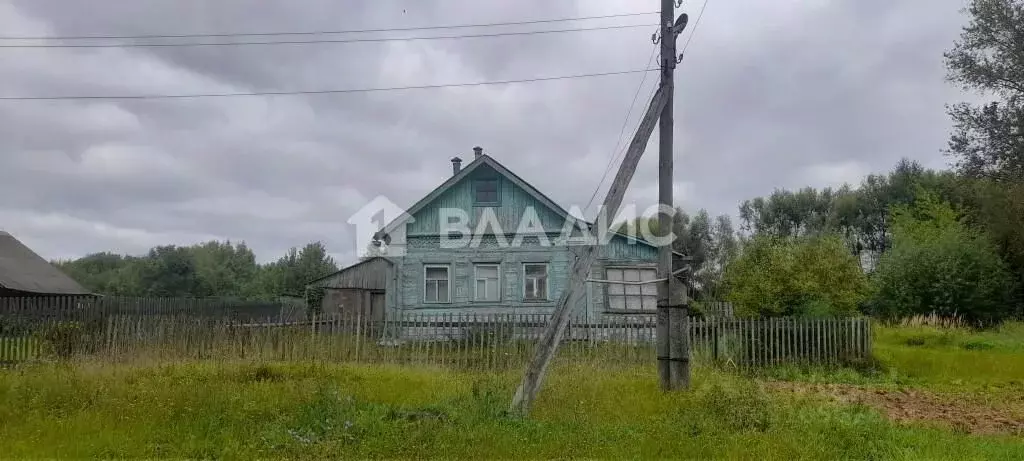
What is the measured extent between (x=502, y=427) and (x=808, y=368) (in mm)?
8992

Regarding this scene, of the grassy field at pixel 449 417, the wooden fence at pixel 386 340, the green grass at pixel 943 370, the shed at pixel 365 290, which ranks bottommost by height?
the green grass at pixel 943 370

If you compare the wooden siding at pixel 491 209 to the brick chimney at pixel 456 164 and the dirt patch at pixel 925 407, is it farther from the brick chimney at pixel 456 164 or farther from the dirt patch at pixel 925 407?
the dirt patch at pixel 925 407

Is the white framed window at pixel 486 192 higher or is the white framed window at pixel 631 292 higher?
the white framed window at pixel 486 192

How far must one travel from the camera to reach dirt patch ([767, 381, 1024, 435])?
8.28m

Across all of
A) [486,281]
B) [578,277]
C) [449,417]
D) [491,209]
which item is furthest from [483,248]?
[449,417]

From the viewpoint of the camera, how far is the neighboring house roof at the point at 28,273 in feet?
103

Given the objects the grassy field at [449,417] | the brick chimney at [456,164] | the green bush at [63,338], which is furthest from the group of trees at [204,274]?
the grassy field at [449,417]

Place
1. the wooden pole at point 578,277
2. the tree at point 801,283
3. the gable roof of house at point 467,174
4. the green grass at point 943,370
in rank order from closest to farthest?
the wooden pole at point 578,277 < the green grass at point 943,370 < the tree at point 801,283 < the gable roof of house at point 467,174

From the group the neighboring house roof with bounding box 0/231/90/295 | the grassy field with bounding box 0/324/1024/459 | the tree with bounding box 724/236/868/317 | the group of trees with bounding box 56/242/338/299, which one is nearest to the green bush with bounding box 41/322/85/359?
the grassy field with bounding box 0/324/1024/459

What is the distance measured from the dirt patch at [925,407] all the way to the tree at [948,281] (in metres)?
20.3

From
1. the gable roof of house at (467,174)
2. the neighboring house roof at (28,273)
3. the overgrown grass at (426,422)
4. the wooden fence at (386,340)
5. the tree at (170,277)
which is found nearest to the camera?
the overgrown grass at (426,422)

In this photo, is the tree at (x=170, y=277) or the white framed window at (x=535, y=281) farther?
the tree at (x=170, y=277)

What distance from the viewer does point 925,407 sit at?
9.77 meters

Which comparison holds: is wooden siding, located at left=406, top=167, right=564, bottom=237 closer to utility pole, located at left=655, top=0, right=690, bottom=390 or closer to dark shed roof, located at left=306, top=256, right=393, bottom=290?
dark shed roof, located at left=306, top=256, right=393, bottom=290
